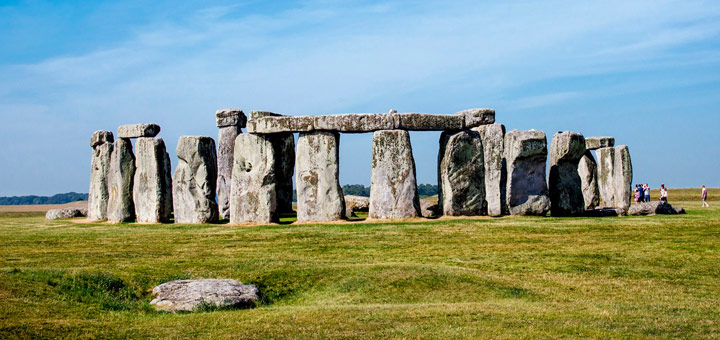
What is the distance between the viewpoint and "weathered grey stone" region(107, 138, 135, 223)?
93.4 feet

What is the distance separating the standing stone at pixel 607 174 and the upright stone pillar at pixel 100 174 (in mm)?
19572

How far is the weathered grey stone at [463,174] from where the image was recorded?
83.8ft

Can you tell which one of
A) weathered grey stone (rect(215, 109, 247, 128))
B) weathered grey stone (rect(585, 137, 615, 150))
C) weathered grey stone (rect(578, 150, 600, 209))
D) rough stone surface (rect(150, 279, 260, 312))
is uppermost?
weathered grey stone (rect(215, 109, 247, 128))

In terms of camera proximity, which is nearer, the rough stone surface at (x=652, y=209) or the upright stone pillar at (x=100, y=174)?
the rough stone surface at (x=652, y=209)

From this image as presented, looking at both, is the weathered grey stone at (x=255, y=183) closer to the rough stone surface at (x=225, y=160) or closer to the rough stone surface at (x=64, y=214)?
the rough stone surface at (x=225, y=160)

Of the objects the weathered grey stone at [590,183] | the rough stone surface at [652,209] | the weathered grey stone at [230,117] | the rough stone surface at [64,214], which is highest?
the weathered grey stone at [230,117]

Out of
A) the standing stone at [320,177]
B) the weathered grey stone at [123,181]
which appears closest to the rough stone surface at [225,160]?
the weathered grey stone at [123,181]

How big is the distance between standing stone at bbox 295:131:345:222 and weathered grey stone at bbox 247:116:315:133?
0.30 metres

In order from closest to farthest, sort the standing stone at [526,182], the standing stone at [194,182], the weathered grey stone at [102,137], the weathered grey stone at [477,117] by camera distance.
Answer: the standing stone at [526,182], the standing stone at [194,182], the weathered grey stone at [477,117], the weathered grey stone at [102,137]

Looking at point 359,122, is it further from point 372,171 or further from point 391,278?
point 391,278

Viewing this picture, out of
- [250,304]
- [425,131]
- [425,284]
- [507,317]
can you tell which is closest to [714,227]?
[425,131]

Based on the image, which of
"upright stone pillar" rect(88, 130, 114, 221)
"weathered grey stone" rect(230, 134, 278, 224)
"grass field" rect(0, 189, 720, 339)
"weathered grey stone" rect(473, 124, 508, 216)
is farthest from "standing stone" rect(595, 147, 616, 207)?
"upright stone pillar" rect(88, 130, 114, 221)

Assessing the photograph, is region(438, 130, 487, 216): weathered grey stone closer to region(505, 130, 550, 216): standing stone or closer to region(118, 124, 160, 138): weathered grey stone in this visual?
region(505, 130, 550, 216): standing stone

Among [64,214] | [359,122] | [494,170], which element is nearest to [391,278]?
[359,122]
